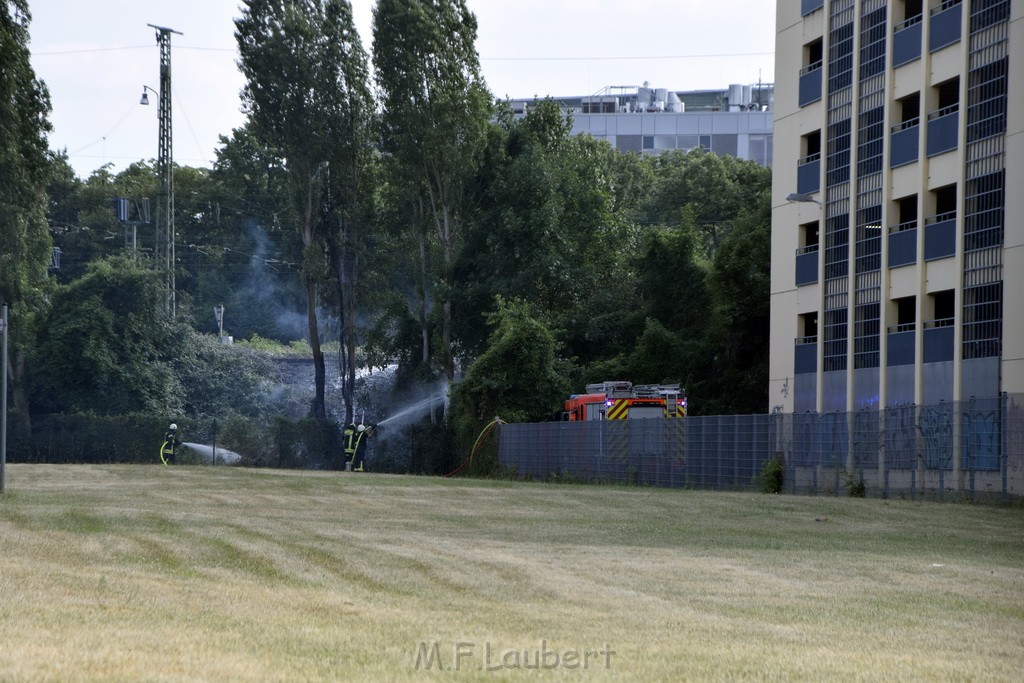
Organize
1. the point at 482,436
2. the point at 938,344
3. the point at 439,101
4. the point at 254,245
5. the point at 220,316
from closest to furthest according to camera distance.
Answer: the point at 938,344 → the point at 482,436 → the point at 439,101 → the point at 254,245 → the point at 220,316

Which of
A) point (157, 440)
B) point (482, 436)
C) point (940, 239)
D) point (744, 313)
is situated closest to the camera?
point (940, 239)

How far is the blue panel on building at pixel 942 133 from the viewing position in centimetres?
3975

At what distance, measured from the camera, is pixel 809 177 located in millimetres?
46906

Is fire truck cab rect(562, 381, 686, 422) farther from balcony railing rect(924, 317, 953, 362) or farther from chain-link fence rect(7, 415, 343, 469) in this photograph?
chain-link fence rect(7, 415, 343, 469)

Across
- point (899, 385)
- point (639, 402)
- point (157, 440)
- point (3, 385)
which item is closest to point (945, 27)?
Result: point (899, 385)

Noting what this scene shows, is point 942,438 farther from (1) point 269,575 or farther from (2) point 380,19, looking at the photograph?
(2) point 380,19

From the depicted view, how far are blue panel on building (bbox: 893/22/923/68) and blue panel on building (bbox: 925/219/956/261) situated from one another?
4.79m

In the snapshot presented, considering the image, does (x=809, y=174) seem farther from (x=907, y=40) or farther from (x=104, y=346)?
(x=104, y=346)

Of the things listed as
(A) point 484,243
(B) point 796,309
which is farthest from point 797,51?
(A) point 484,243

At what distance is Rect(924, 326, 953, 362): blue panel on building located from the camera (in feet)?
131

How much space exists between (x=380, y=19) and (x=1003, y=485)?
44784mm

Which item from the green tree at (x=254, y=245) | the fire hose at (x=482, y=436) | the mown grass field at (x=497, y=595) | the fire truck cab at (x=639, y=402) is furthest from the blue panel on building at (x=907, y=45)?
the green tree at (x=254, y=245)

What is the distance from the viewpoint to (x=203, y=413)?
78188mm

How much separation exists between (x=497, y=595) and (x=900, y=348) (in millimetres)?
32258
